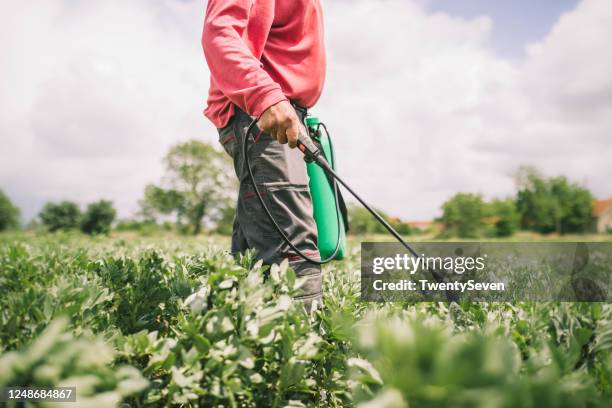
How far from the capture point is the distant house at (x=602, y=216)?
254 ft

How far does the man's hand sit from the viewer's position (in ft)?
7.20

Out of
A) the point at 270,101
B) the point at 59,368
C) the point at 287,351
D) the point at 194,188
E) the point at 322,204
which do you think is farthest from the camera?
the point at 194,188

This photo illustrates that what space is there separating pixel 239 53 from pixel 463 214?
72744 mm

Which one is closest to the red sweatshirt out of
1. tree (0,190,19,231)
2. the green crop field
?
the green crop field

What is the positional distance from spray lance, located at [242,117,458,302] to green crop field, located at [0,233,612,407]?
0.36 metres

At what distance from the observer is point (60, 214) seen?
222ft

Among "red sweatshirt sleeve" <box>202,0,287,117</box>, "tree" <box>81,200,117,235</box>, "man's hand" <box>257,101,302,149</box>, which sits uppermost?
"tree" <box>81,200,117,235</box>

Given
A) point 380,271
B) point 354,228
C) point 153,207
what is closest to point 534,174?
point 354,228

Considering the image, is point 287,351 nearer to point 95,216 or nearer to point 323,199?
point 323,199

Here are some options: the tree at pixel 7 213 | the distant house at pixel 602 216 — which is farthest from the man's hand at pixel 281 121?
the distant house at pixel 602 216

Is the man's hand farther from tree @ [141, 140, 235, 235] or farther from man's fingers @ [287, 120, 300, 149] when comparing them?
tree @ [141, 140, 235, 235]

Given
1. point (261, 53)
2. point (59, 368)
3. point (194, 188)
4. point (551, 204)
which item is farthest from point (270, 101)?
point (551, 204)

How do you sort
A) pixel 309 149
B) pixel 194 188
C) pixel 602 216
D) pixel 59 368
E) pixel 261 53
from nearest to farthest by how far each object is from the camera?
pixel 59 368 < pixel 309 149 < pixel 261 53 < pixel 194 188 < pixel 602 216

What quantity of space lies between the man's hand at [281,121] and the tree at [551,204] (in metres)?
77.0
